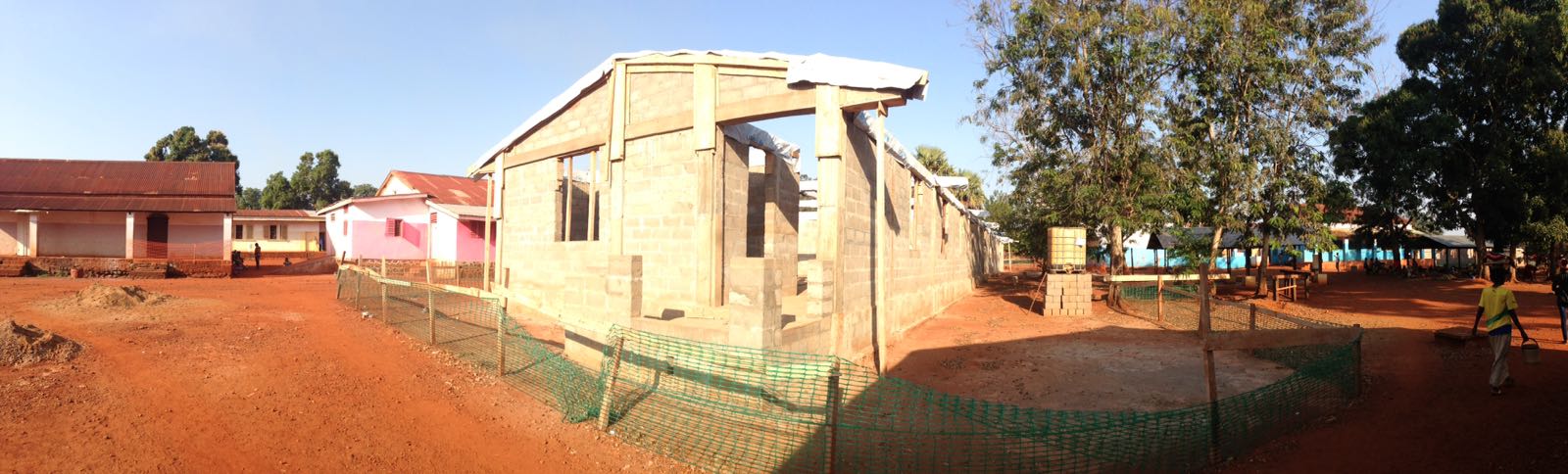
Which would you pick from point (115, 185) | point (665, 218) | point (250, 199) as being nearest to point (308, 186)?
point (250, 199)

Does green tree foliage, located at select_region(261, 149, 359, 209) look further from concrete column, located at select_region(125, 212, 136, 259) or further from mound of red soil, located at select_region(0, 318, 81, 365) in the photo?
mound of red soil, located at select_region(0, 318, 81, 365)

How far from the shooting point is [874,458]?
6.03m

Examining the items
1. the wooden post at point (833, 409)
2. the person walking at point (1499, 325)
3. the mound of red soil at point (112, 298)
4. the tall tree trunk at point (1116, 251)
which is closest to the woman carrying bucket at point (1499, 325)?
the person walking at point (1499, 325)

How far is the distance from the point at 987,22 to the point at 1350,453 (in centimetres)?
1572

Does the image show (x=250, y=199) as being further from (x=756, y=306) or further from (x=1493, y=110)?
(x=1493, y=110)

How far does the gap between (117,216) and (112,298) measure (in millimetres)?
17712

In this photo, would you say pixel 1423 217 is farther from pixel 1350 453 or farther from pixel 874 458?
pixel 874 458

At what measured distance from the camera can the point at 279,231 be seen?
34719 mm

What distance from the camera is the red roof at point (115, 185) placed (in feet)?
80.0

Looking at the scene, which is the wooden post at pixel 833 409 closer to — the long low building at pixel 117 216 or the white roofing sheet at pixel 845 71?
the white roofing sheet at pixel 845 71

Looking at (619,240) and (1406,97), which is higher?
(1406,97)

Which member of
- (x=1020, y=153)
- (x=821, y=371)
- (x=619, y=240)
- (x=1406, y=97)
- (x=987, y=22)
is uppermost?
(x=987, y=22)

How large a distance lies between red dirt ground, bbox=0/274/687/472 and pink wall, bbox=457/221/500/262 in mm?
16100

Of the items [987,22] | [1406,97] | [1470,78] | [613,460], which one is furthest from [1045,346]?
[1470,78]
